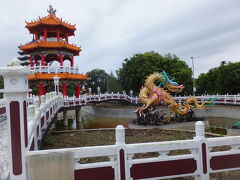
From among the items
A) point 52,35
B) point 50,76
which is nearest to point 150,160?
point 50,76

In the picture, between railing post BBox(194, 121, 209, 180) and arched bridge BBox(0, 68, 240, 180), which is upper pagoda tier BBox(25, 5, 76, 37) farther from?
railing post BBox(194, 121, 209, 180)

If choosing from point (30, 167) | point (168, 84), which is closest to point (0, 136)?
point (30, 167)

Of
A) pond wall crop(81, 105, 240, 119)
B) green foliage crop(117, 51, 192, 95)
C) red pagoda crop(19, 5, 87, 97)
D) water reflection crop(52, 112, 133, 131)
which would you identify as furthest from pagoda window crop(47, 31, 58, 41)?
green foliage crop(117, 51, 192, 95)

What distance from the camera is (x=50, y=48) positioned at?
2203 centimetres

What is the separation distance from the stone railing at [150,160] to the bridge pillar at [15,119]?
189mm

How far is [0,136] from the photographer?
7.02m

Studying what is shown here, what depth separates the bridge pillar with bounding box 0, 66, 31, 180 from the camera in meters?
3.31

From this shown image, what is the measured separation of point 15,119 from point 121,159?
1727mm

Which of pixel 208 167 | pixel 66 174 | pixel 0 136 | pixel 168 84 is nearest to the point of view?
pixel 66 174

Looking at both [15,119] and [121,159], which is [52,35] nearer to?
[15,119]

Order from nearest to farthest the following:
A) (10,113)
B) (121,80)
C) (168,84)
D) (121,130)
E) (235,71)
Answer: (10,113), (121,130), (168,84), (235,71), (121,80)

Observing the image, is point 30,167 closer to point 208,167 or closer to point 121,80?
point 208,167

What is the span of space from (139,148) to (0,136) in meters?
4.95

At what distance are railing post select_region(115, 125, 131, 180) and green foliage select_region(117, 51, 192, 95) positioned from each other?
2831 cm
